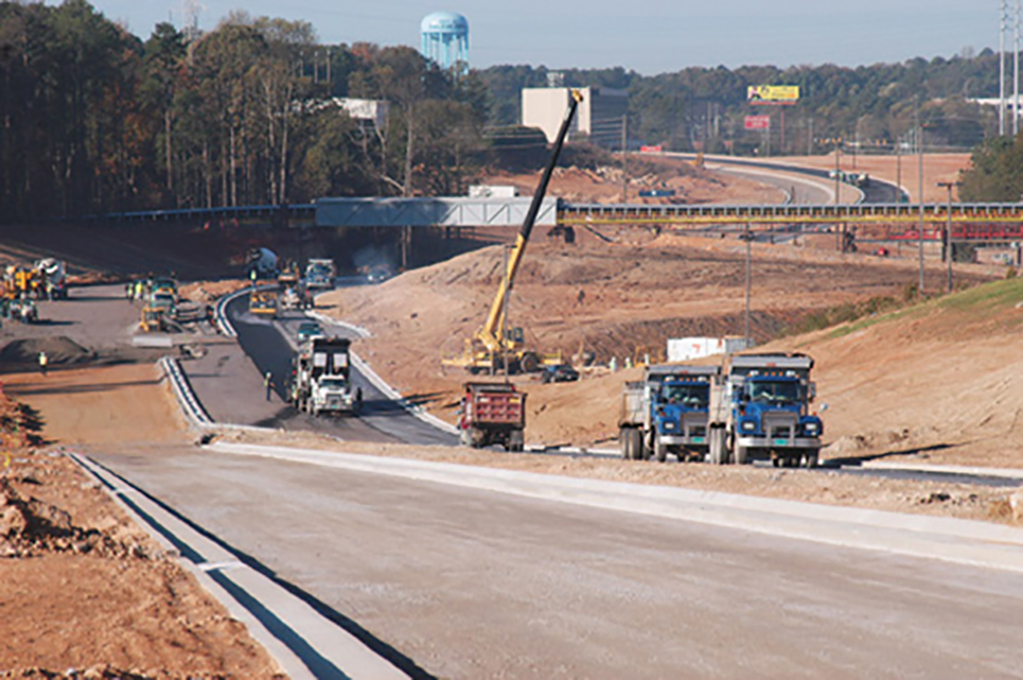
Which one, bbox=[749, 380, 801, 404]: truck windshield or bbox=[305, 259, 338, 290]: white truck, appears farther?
bbox=[305, 259, 338, 290]: white truck

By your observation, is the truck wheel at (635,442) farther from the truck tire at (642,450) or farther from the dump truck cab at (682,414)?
the dump truck cab at (682,414)

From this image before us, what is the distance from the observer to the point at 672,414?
37656 millimetres

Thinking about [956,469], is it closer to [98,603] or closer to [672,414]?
[672,414]

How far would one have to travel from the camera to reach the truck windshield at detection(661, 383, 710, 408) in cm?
3778

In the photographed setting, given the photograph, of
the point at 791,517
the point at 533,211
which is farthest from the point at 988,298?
the point at 791,517

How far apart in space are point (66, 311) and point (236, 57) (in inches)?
3771

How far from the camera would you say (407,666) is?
1132cm

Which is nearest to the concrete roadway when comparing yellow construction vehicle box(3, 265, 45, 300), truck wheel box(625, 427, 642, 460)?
truck wheel box(625, 427, 642, 460)

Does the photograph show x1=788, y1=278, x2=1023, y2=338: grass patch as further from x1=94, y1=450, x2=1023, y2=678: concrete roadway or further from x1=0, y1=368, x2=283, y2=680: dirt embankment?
x1=0, y1=368, x2=283, y2=680: dirt embankment

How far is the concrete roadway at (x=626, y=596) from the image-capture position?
11.3 meters

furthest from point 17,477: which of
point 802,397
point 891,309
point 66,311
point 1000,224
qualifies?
point 1000,224

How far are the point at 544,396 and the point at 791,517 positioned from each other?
50.5 m

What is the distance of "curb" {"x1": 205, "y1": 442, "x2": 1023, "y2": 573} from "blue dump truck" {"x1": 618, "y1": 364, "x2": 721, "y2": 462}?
28.2ft

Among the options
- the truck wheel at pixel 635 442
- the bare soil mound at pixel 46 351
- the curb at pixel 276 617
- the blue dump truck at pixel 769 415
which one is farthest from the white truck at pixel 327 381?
the curb at pixel 276 617
